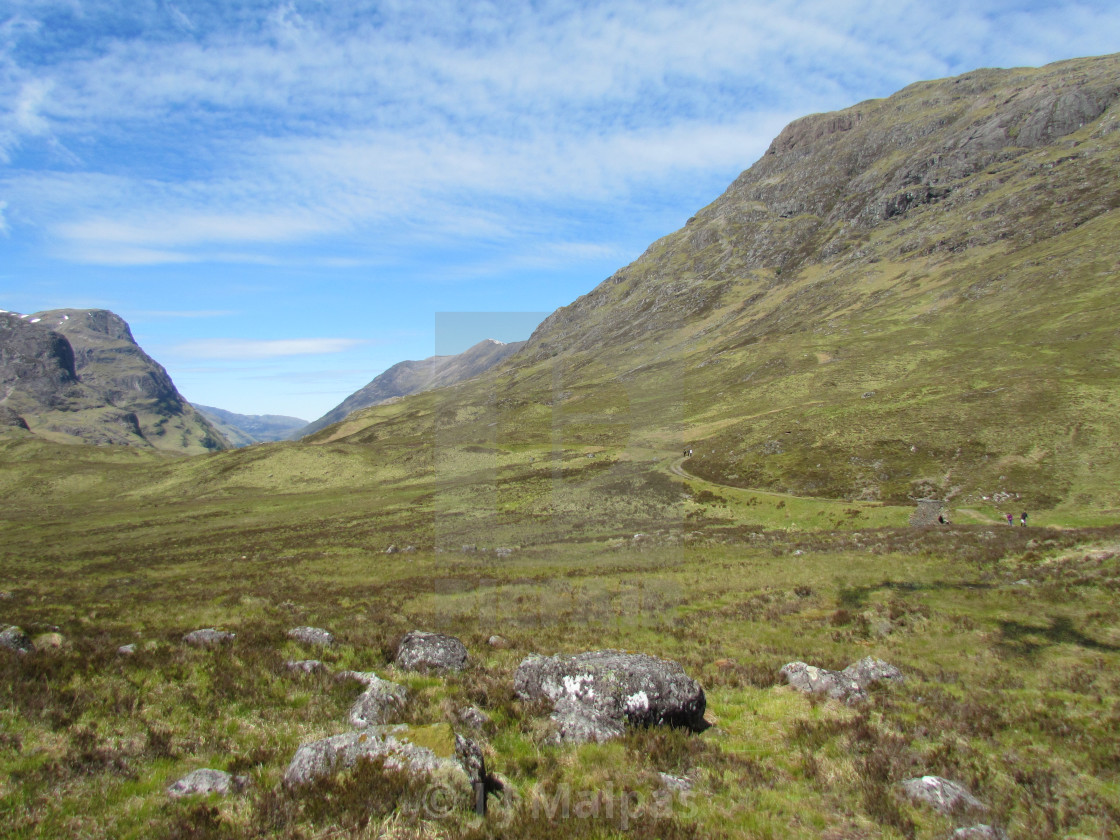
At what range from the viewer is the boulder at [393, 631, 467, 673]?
1504cm

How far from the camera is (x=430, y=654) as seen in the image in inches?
605

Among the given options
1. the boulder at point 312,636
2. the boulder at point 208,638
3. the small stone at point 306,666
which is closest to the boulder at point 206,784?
the small stone at point 306,666

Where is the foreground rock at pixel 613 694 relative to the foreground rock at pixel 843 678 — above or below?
above

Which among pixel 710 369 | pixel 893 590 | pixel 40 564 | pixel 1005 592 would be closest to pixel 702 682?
pixel 893 590

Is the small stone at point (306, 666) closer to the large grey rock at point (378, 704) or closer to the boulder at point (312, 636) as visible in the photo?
the large grey rock at point (378, 704)

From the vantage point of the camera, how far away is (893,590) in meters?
26.1

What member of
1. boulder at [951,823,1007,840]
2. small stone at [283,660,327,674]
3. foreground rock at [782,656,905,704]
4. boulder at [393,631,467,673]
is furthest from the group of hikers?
small stone at [283,660,327,674]

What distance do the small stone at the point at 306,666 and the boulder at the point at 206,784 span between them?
232 inches

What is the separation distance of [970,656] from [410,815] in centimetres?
1935

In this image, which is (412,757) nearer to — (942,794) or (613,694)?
(613,694)

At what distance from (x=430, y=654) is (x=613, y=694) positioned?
6.35 meters

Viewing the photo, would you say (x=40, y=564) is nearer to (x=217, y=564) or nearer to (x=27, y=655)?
(x=217, y=564)

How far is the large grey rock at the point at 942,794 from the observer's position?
814 centimetres

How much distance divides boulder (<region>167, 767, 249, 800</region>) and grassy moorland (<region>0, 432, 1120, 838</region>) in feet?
1.09
